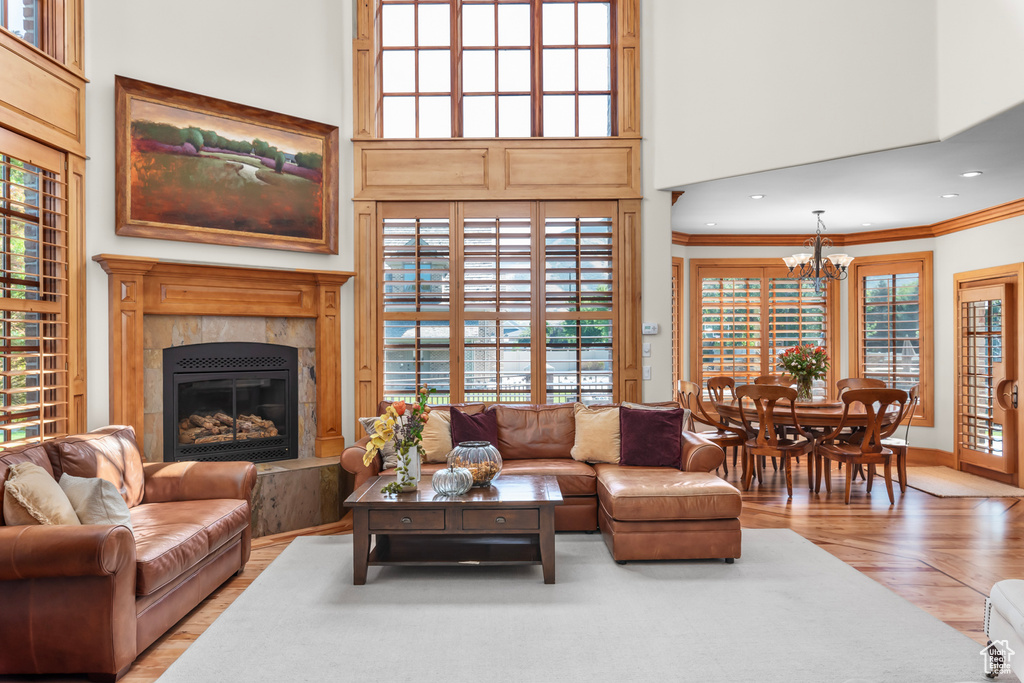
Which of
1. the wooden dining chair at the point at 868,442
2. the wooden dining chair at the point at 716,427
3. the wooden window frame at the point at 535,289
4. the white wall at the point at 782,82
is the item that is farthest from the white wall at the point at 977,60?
the wooden dining chair at the point at 716,427

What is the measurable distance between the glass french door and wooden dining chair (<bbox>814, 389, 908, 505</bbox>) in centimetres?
152

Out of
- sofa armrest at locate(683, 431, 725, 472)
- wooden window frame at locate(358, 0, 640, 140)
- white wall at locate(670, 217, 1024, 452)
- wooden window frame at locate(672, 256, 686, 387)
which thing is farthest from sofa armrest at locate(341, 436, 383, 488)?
white wall at locate(670, 217, 1024, 452)

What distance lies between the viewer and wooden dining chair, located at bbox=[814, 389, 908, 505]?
17.8 feet

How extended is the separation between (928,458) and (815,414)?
2795 millimetres

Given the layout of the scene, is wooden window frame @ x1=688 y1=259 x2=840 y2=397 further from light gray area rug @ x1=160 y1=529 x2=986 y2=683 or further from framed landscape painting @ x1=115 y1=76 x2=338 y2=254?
framed landscape painting @ x1=115 y1=76 x2=338 y2=254

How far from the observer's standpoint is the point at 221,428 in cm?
503

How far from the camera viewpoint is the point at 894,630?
297 centimetres

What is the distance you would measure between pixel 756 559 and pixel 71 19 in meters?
5.52

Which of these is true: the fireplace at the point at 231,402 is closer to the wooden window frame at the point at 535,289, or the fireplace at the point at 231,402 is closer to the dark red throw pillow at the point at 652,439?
the wooden window frame at the point at 535,289

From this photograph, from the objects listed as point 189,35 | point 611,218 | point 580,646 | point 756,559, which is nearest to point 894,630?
point 756,559

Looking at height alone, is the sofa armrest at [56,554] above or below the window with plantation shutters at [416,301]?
below

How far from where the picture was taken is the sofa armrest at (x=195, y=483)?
12.4 ft

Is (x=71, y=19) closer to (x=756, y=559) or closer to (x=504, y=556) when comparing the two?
(x=504, y=556)

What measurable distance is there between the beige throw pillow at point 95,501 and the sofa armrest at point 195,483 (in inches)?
30.9
